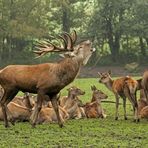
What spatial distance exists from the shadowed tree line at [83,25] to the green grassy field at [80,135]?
32.1 metres

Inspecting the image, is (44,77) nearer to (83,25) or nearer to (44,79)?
(44,79)

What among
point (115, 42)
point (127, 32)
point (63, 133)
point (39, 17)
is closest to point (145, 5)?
point (127, 32)

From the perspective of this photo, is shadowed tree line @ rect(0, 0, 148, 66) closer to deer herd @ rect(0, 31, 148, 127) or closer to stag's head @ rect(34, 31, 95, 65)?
deer herd @ rect(0, 31, 148, 127)

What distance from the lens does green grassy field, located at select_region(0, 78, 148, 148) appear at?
9.20 m

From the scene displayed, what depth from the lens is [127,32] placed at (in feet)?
151

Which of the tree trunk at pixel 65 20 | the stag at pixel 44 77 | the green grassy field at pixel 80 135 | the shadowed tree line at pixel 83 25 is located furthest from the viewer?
the tree trunk at pixel 65 20

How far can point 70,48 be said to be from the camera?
12.1m

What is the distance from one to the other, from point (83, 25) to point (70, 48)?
37577mm

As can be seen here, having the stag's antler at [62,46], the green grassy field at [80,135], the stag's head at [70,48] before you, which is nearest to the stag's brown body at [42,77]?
the stag's head at [70,48]

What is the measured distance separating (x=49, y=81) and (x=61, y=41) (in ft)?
4.39

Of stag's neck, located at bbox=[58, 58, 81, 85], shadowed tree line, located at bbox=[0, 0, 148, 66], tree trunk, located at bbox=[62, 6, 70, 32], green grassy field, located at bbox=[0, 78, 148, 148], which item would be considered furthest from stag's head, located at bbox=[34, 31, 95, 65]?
tree trunk, located at bbox=[62, 6, 70, 32]

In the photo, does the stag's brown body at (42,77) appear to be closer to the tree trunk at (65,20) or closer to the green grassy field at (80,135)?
the green grassy field at (80,135)

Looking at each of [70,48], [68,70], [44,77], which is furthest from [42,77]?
[70,48]

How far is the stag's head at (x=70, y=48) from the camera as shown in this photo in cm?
1203
